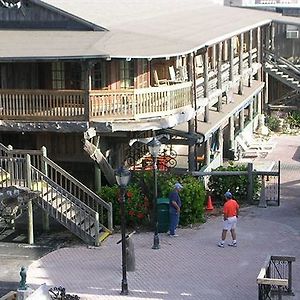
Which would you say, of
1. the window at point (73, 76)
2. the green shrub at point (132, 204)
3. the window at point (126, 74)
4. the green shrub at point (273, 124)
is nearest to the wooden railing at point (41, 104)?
the green shrub at point (132, 204)

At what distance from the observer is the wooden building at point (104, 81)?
22.8 metres

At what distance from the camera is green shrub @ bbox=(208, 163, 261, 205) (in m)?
25.4

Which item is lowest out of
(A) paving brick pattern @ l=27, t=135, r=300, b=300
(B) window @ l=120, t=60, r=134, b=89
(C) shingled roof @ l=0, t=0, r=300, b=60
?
(A) paving brick pattern @ l=27, t=135, r=300, b=300

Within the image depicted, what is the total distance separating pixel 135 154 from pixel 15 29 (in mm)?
5845

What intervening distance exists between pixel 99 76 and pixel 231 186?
5.46 metres

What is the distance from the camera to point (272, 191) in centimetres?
2719

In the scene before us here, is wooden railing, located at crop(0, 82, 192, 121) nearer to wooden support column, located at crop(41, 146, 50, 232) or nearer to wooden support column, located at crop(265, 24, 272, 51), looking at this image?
wooden support column, located at crop(41, 146, 50, 232)

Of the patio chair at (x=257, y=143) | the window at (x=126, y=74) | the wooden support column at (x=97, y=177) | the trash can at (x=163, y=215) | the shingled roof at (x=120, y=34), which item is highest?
the shingled roof at (x=120, y=34)

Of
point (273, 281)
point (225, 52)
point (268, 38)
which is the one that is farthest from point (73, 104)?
point (268, 38)

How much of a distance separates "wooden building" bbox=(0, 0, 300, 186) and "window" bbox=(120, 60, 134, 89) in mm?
33

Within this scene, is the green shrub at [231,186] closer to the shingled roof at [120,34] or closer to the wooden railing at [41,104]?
the shingled roof at [120,34]

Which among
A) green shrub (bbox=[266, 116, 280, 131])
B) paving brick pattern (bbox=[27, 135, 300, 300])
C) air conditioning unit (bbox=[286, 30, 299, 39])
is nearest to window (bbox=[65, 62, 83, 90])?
paving brick pattern (bbox=[27, 135, 300, 300])

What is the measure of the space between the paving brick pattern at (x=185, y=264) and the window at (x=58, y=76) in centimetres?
605

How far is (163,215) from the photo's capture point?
22312 mm
